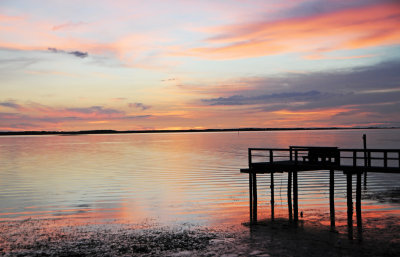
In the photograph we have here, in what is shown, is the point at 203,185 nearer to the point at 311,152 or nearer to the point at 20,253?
the point at 311,152

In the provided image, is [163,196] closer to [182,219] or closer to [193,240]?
[182,219]

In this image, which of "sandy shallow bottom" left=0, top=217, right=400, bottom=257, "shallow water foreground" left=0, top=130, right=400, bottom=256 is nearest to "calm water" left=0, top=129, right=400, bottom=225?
"shallow water foreground" left=0, top=130, right=400, bottom=256

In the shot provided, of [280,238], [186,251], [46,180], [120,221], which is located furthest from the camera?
[46,180]

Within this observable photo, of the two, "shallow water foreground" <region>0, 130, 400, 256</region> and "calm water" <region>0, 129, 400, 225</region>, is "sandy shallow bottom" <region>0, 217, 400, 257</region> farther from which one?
"calm water" <region>0, 129, 400, 225</region>

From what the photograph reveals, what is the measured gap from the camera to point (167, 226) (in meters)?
19.8

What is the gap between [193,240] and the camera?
16547mm

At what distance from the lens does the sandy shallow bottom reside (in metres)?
14.7

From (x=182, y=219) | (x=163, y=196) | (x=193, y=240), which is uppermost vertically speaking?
(x=193, y=240)

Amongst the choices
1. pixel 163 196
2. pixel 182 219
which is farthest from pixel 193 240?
pixel 163 196

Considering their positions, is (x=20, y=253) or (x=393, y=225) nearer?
(x=20, y=253)

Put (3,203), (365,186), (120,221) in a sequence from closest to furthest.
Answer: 1. (120,221)
2. (3,203)
3. (365,186)

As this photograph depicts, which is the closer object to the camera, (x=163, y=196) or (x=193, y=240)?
(x=193, y=240)

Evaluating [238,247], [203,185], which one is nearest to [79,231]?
[238,247]

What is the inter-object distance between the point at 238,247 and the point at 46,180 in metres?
31.3
